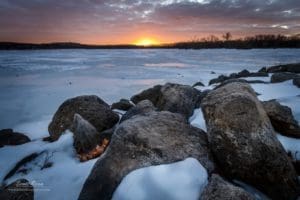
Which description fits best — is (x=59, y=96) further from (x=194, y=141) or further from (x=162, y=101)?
(x=194, y=141)

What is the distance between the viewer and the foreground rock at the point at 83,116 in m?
5.29

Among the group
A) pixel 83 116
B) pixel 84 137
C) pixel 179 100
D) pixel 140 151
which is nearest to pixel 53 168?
pixel 84 137

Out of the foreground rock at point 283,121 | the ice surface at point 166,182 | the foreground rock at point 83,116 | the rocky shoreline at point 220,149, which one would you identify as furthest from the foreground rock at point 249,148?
the foreground rock at point 83,116

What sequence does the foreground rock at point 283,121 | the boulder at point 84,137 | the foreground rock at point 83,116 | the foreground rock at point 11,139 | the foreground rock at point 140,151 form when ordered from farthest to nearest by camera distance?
the foreground rock at point 83,116 → the foreground rock at point 11,139 → the boulder at point 84,137 → the foreground rock at point 283,121 → the foreground rock at point 140,151

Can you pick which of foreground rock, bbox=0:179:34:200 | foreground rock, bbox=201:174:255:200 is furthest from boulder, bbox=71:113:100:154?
foreground rock, bbox=201:174:255:200

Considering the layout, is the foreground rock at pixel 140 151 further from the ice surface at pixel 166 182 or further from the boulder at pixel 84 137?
the boulder at pixel 84 137

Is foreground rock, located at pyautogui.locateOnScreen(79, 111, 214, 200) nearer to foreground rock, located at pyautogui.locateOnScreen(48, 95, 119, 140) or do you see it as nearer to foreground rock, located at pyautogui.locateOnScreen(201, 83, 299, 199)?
foreground rock, located at pyautogui.locateOnScreen(201, 83, 299, 199)

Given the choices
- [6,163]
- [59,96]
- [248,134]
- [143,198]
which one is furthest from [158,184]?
[59,96]

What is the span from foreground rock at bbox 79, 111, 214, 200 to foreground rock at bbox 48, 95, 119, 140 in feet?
6.15

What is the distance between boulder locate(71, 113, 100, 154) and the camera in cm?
437

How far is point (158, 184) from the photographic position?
118 inches

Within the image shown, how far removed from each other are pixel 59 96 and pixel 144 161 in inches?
302

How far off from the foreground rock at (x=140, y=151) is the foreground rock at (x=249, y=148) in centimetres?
→ 26

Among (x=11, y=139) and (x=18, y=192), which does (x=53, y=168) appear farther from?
(x=11, y=139)
